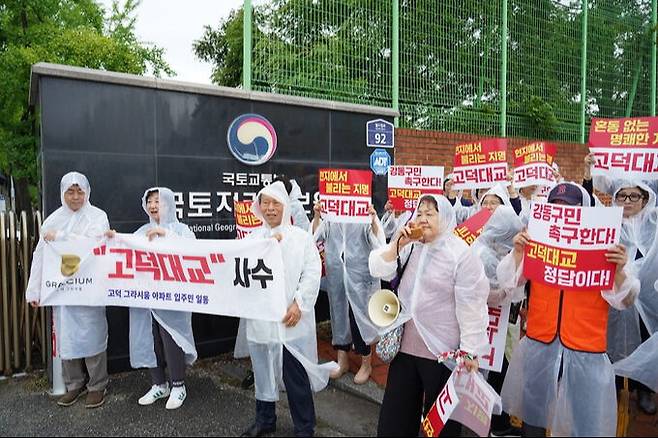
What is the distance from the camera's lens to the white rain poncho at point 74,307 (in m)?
4.18

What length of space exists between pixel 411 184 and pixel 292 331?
2.62 meters

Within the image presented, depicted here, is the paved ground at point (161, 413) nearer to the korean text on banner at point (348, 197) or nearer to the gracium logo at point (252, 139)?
the korean text on banner at point (348, 197)

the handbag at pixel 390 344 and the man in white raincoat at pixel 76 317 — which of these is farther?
the man in white raincoat at pixel 76 317

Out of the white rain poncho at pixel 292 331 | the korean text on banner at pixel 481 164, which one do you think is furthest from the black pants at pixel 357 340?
the korean text on banner at pixel 481 164

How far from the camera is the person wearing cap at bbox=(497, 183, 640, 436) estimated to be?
8.74 feet

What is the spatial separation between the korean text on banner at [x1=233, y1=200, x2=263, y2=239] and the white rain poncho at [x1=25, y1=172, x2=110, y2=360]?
1351mm

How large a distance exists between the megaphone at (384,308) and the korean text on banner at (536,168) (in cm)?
339

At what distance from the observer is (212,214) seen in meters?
5.54

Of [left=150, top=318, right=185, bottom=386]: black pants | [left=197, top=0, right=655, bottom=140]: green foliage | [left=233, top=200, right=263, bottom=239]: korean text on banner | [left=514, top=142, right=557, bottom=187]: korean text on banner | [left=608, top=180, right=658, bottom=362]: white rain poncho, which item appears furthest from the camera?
[left=197, top=0, right=655, bottom=140]: green foliage

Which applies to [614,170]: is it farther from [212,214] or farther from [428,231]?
[212,214]

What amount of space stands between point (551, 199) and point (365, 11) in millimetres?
6100

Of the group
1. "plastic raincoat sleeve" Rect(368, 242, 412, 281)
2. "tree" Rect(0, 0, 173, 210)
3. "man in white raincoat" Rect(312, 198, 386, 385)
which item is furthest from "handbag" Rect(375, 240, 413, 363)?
"tree" Rect(0, 0, 173, 210)

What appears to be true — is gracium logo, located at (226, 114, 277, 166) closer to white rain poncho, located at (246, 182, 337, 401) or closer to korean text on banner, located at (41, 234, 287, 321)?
korean text on banner, located at (41, 234, 287, 321)

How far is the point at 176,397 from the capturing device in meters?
4.21
